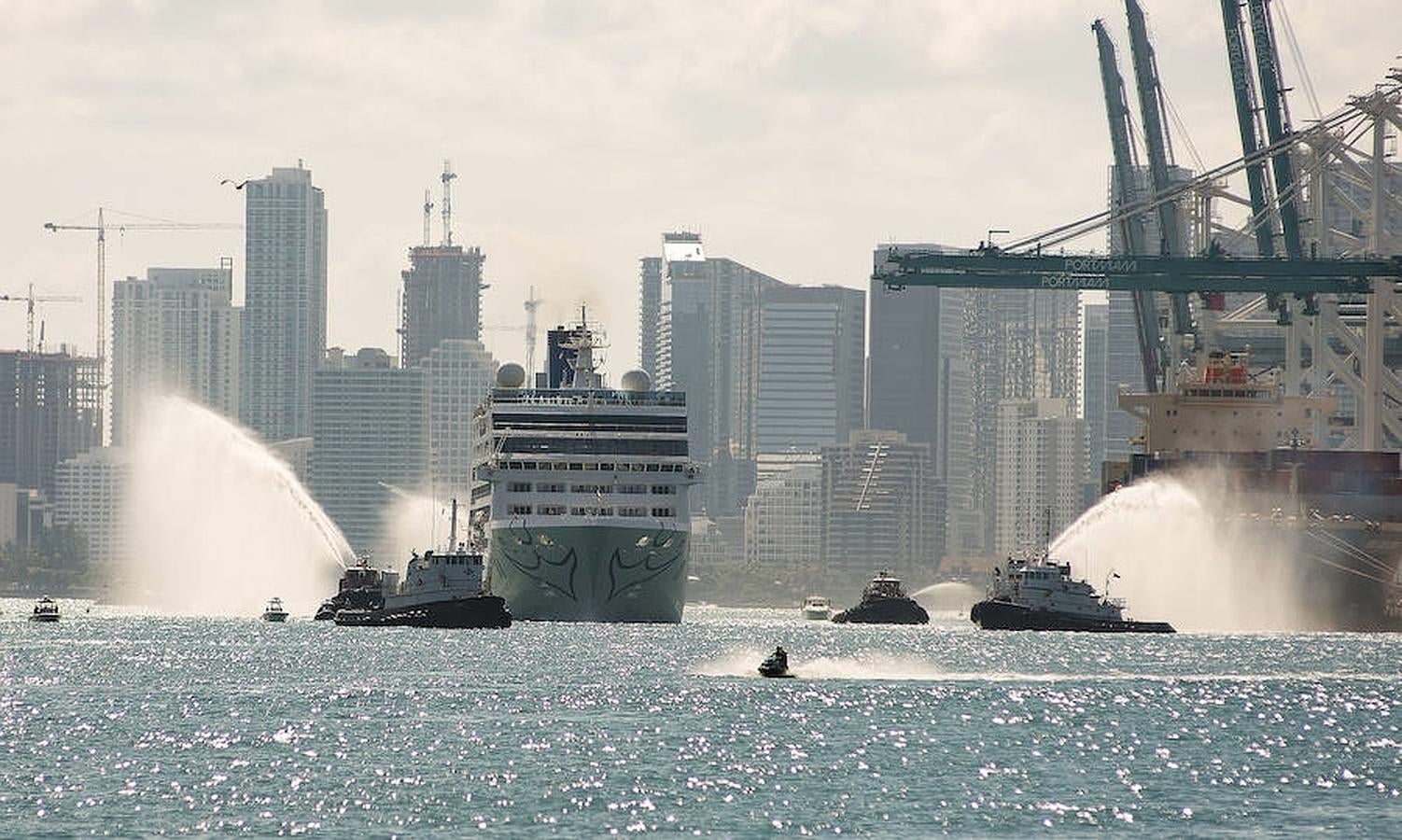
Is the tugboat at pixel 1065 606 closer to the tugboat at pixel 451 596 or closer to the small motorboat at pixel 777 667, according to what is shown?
the tugboat at pixel 451 596

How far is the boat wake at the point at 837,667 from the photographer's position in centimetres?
14788

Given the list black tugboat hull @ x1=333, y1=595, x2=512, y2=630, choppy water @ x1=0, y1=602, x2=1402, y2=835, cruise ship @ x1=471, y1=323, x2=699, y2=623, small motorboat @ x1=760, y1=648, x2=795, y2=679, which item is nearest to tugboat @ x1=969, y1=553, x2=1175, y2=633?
cruise ship @ x1=471, y1=323, x2=699, y2=623

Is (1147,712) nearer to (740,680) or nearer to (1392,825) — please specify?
(740,680)

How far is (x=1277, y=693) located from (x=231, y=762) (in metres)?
59.3

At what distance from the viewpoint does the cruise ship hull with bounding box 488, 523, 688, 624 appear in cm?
19525

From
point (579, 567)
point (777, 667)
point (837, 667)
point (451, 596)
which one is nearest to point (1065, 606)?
point (579, 567)

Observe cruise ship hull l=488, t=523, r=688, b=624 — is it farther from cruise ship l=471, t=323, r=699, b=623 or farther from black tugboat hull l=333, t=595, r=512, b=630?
black tugboat hull l=333, t=595, r=512, b=630

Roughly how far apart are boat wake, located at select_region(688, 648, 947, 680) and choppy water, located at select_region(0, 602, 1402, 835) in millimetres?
550

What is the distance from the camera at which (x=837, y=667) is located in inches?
6088

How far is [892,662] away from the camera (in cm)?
16512

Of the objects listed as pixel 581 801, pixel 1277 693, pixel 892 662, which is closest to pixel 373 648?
pixel 892 662

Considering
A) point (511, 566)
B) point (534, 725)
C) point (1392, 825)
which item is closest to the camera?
point (1392, 825)

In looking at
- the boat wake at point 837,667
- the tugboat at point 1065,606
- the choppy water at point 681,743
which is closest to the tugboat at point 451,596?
the choppy water at point 681,743

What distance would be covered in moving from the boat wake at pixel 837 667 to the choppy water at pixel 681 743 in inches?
21.7
